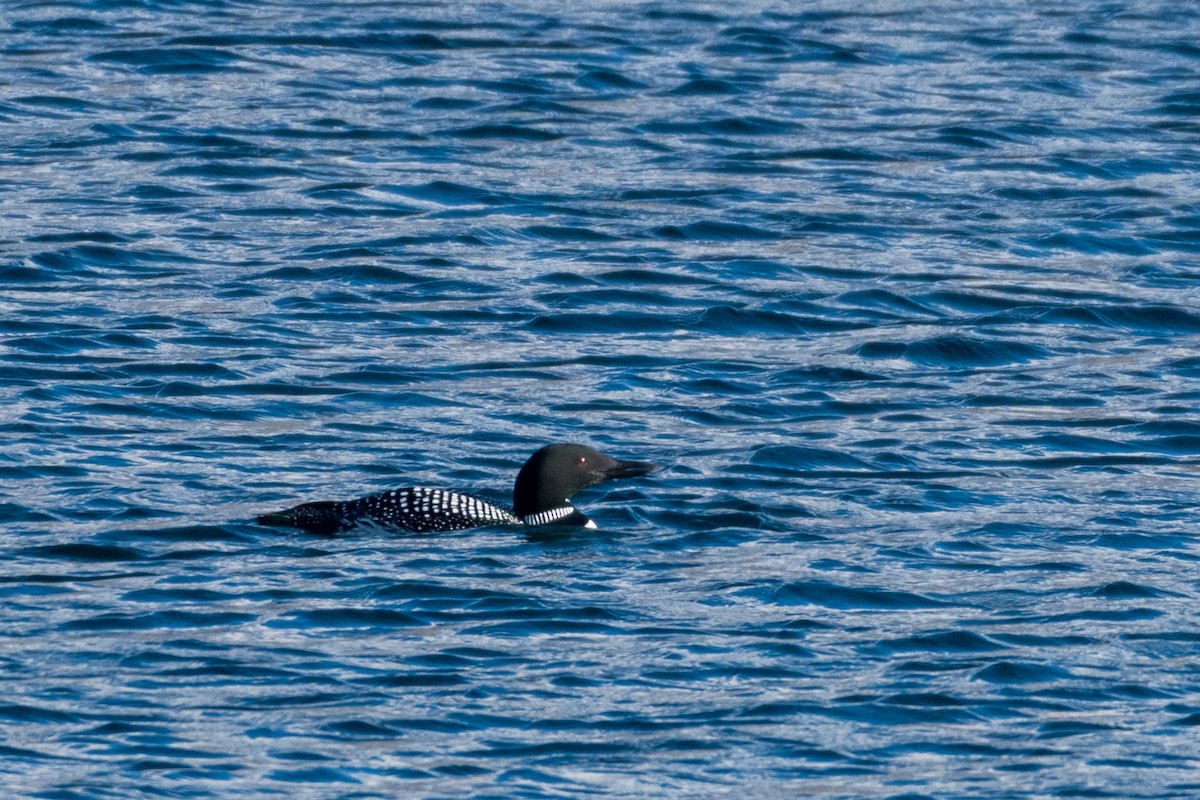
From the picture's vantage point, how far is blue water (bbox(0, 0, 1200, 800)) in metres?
8.49

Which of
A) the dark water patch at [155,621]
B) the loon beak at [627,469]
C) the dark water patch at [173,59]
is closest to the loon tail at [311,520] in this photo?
the dark water patch at [155,621]

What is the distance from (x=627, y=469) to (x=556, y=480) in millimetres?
446

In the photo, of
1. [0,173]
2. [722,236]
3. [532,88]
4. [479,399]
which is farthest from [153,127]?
[479,399]

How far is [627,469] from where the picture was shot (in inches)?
442

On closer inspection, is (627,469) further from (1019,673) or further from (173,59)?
(173,59)

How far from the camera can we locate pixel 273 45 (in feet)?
68.5

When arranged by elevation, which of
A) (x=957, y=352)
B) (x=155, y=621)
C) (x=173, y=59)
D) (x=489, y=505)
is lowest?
(x=957, y=352)

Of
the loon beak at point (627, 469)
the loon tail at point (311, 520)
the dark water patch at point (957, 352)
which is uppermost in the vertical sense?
the loon tail at point (311, 520)

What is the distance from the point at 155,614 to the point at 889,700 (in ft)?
8.82

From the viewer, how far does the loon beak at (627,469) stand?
1116cm

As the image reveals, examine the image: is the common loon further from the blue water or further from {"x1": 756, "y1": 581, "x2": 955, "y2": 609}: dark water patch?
{"x1": 756, "y1": 581, "x2": 955, "y2": 609}: dark water patch

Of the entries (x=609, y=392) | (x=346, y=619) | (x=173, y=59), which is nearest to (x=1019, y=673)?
(x=346, y=619)

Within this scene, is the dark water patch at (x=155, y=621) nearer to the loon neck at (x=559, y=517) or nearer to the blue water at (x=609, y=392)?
the blue water at (x=609, y=392)

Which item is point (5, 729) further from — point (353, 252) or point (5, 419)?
point (353, 252)
